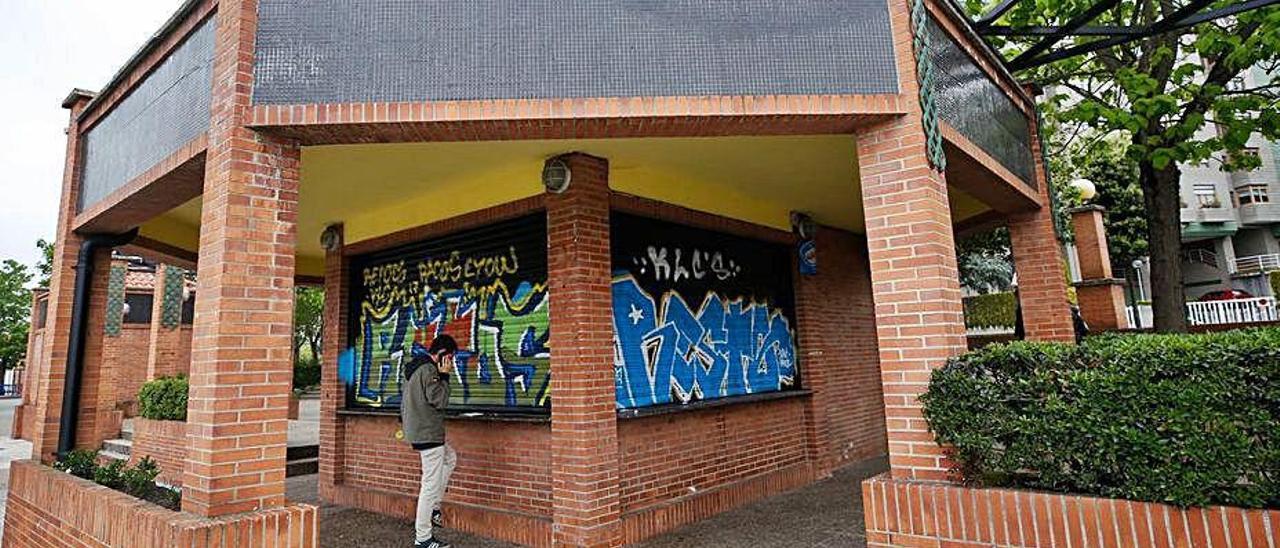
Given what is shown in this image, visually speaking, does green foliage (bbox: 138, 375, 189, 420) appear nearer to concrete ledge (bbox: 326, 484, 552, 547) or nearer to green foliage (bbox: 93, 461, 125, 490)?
concrete ledge (bbox: 326, 484, 552, 547)

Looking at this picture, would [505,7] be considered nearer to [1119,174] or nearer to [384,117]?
[384,117]

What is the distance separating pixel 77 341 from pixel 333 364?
2505 mm

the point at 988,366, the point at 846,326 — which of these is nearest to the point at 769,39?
the point at 988,366

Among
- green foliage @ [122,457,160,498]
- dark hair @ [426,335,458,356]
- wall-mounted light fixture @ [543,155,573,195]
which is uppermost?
wall-mounted light fixture @ [543,155,573,195]

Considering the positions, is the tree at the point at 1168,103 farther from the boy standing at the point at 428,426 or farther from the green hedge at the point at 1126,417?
the boy standing at the point at 428,426

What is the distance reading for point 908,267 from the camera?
4051 millimetres

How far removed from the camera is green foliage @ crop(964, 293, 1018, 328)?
723 inches

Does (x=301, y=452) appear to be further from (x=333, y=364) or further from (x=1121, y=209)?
(x=1121, y=209)

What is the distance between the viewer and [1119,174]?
2264 centimetres

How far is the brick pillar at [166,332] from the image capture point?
19516mm

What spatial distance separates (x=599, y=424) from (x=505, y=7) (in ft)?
10.9

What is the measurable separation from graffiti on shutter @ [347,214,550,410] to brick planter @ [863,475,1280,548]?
3.31 metres

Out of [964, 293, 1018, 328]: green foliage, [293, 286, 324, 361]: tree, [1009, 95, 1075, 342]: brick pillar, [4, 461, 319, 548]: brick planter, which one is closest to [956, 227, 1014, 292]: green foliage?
[964, 293, 1018, 328]: green foliage

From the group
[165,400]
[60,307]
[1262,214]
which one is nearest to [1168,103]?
[60,307]
